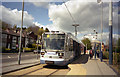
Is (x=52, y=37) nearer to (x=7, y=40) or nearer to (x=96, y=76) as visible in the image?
(x=96, y=76)

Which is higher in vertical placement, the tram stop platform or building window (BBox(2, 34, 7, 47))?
building window (BBox(2, 34, 7, 47))

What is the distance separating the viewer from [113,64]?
40.0 ft

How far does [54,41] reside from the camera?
1038 centimetres

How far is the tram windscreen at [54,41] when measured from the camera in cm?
1017

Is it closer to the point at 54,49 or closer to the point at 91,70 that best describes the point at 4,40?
the point at 54,49

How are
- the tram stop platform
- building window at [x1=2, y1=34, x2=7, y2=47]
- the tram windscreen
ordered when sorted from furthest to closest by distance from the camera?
building window at [x1=2, y1=34, x2=7, y2=47] < the tram windscreen < the tram stop platform

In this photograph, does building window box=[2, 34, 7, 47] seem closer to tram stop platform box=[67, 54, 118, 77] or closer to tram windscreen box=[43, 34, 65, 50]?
tram windscreen box=[43, 34, 65, 50]

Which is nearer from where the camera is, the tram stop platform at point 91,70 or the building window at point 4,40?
the tram stop platform at point 91,70

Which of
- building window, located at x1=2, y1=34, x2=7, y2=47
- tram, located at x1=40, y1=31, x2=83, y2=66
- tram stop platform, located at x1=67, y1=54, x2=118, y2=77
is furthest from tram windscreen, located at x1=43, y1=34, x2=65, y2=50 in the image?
building window, located at x1=2, y1=34, x2=7, y2=47

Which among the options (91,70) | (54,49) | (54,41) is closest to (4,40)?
(54,41)

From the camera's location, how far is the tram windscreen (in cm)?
1017

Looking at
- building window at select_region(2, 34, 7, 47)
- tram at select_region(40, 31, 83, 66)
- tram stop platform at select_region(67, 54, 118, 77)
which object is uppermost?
building window at select_region(2, 34, 7, 47)

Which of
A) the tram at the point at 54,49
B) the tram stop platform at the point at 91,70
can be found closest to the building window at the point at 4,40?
the tram at the point at 54,49

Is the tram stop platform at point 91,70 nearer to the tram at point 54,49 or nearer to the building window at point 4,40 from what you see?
the tram at point 54,49
